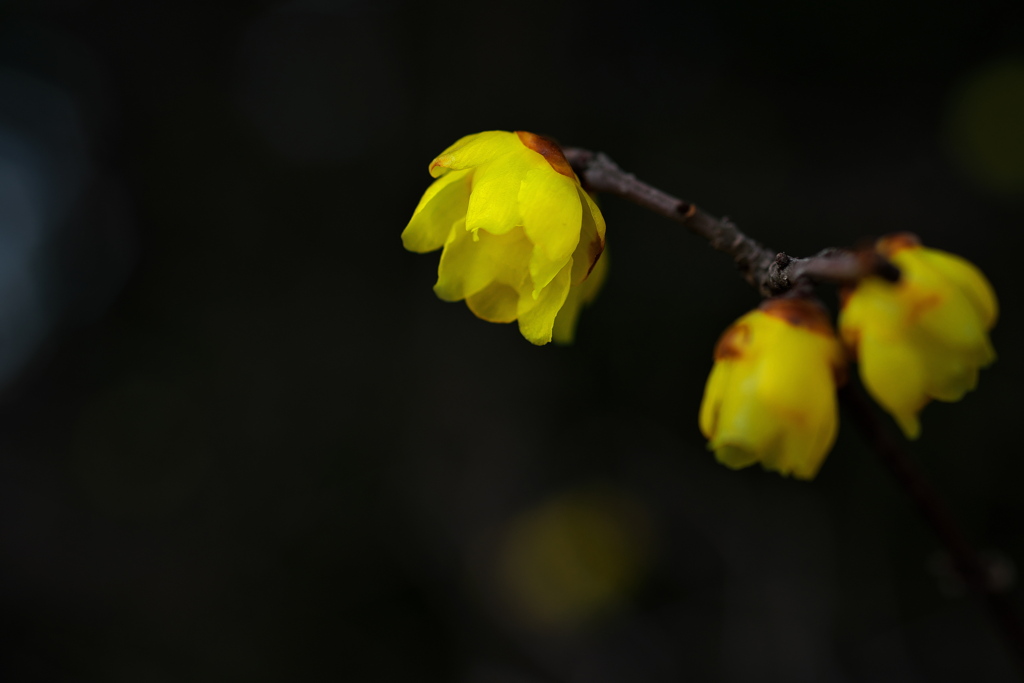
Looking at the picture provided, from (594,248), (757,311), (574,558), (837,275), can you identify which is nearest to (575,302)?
(594,248)

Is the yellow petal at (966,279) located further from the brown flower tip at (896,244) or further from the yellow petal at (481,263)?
the yellow petal at (481,263)

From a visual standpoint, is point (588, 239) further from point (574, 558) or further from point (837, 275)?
point (574, 558)

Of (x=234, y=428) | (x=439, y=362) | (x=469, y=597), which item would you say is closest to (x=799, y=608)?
(x=469, y=597)

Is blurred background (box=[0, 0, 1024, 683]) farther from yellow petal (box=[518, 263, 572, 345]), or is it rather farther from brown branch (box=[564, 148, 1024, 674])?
yellow petal (box=[518, 263, 572, 345])

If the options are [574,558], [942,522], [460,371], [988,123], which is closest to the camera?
[942,522]

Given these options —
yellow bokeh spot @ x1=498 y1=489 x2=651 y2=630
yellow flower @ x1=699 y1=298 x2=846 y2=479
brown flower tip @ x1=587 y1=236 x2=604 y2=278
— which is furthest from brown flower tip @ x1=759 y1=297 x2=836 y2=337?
yellow bokeh spot @ x1=498 y1=489 x2=651 y2=630

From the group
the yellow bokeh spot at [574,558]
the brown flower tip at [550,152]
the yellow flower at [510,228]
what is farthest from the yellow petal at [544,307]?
the yellow bokeh spot at [574,558]
